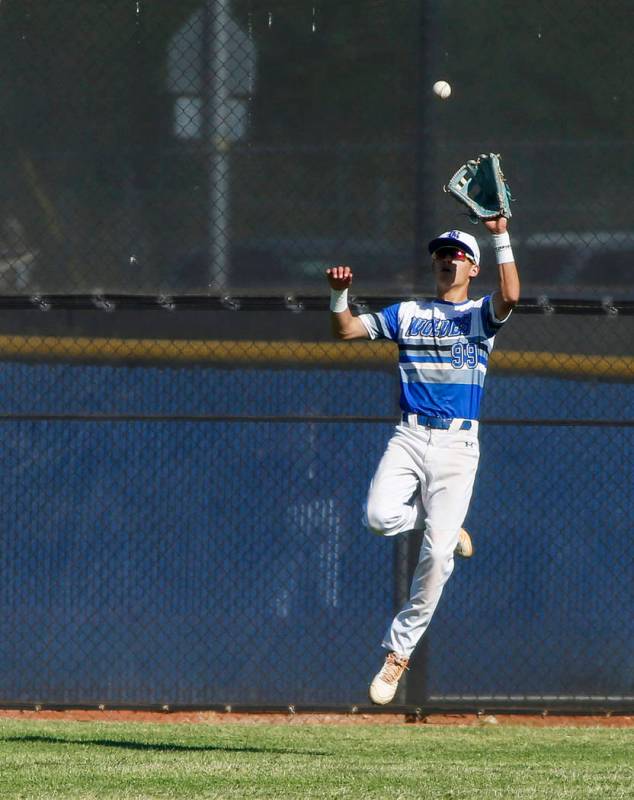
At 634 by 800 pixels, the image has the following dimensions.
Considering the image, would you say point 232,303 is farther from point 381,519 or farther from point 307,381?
point 381,519

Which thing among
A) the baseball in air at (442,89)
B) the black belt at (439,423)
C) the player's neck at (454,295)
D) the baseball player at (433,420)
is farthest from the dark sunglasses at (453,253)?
the baseball in air at (442,89)

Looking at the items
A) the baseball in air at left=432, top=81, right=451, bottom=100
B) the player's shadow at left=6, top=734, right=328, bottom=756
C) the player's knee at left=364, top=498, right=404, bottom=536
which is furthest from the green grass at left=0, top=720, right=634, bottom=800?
the baseball in air at left=432, top=81, right=451, bottom=100

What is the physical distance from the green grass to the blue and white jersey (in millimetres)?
1575

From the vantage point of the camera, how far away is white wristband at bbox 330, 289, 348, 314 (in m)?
6.06

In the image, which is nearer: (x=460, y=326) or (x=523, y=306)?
(x=460, y=326)

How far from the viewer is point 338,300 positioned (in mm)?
6082

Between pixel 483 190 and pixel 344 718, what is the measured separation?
3.48 m

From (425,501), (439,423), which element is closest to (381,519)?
(425,501)

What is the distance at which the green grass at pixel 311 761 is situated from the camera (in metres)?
5.13

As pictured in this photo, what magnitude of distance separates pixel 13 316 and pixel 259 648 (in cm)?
244

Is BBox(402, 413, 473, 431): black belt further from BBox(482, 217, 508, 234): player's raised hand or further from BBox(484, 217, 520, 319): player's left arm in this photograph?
BBox(482, 217, 508, 234): player's raised hand

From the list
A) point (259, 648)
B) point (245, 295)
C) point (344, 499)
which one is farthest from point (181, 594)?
point (245, 295)

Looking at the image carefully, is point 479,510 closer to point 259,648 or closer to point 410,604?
point 259,648

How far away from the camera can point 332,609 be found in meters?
8.05
